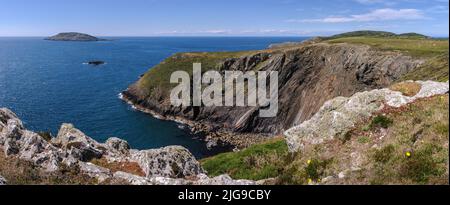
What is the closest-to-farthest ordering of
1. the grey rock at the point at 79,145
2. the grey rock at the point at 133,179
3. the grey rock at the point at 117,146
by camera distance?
the grey rock at the point at 133,179 < the grey rock at the point at 79,145 < the grey rock at the point at 117,146

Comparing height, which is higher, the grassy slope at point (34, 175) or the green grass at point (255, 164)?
the grassy slope at point (34, 175)

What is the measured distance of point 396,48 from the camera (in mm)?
85000

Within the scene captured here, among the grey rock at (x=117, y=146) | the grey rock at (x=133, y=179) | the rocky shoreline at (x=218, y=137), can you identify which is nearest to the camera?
the grey rock at (x=133, y=179)

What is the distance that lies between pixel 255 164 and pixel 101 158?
12.0m

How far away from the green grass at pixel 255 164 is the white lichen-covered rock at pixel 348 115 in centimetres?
159

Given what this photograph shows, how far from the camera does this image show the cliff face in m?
81.5

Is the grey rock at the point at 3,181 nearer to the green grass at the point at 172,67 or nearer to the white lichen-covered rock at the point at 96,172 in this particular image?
the white lichen-covered rock at the point at 96,172

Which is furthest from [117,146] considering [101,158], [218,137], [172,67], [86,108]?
[172,67]

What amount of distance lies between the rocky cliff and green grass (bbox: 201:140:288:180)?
50531 mm

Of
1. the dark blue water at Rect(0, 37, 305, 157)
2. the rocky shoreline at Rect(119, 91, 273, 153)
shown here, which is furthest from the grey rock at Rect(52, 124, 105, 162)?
the rocky shoreline at Rect(119, 91, 273, 153)

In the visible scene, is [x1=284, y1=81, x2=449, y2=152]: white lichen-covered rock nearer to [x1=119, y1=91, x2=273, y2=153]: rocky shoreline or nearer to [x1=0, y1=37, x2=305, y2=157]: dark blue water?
[x1=119, y1=91, x2=273, y2=153]: rocky shoreline

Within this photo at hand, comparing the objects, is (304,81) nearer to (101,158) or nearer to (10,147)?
(101,158)

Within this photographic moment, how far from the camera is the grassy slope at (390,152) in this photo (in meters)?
14.8

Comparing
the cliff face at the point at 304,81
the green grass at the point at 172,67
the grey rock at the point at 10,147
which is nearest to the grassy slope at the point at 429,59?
the cliff face at the point at 304,81
